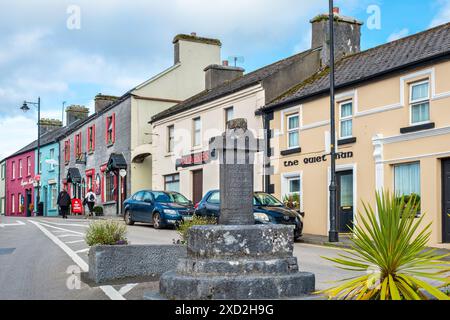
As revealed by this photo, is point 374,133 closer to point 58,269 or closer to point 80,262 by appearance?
point 80,262

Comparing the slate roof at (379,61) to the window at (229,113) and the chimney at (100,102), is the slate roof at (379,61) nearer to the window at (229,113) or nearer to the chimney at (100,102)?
the window at (229,113)

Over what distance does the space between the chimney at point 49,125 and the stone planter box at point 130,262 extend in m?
49.4

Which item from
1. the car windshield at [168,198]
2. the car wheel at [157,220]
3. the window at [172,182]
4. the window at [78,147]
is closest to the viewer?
the car wheel at [157,220]

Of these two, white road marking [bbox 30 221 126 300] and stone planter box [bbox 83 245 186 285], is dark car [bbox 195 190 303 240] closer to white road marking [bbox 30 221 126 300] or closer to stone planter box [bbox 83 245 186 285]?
white road marking [bbox 30 221 126 300]

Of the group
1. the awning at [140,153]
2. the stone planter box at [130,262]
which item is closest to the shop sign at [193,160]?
the awning at [140,153]

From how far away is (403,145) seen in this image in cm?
1667

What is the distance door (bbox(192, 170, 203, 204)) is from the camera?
2750cm

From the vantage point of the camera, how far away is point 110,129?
37438mm

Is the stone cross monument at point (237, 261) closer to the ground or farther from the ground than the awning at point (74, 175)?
closer to the ground

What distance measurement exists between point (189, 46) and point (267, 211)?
19.6m

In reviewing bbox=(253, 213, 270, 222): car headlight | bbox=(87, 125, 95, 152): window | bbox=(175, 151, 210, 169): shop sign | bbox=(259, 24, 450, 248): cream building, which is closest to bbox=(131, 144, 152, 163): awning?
bbox=(175, 151, 210, 169): shop sign

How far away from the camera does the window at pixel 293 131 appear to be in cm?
2148
